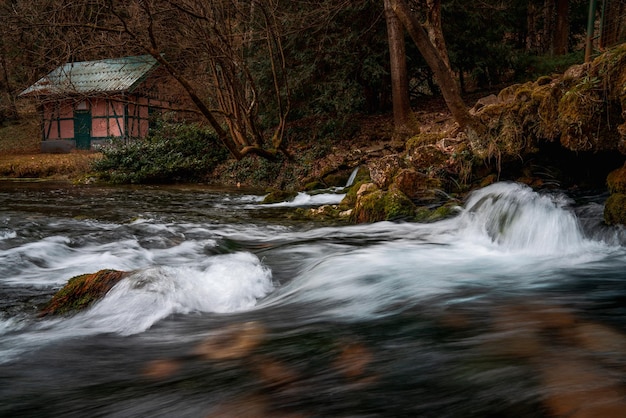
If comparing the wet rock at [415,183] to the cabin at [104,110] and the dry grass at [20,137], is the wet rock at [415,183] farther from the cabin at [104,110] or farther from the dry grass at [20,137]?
the dry grass at [20,137]

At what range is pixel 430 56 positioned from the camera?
866cm

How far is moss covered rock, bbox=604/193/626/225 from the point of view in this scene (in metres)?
5.19

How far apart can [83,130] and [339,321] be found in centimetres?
2673

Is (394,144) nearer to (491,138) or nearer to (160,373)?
(491,138)

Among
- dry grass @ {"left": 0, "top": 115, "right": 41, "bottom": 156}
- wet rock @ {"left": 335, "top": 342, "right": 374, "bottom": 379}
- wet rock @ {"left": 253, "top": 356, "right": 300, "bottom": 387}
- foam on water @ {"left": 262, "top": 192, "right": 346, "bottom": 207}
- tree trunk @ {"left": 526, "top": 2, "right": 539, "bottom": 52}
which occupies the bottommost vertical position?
wet rock @ {"left": 253, "top": 356, "right": 300, "bottom": 387}

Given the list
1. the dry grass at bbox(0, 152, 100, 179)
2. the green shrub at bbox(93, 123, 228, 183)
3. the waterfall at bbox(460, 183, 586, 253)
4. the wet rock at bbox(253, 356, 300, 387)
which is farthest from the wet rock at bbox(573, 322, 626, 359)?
the dry grass at bbox(0, 152, 100, 179)

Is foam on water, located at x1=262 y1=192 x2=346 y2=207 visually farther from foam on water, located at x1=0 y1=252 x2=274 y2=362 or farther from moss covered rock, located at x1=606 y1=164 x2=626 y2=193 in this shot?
moss covered rock, located at x1=606 y1=164 x2=626 y2=193

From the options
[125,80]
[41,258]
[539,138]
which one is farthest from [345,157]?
[125,80]

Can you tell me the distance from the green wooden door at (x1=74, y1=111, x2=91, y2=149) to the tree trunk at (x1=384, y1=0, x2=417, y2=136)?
1910 cm

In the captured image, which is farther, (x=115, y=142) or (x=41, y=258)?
(x=115, y=142)

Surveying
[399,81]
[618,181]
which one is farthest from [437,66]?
[399,81]

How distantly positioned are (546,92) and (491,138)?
1202mm

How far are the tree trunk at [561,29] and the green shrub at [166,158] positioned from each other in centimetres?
1352

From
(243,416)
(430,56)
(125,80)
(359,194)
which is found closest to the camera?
(243,416)
